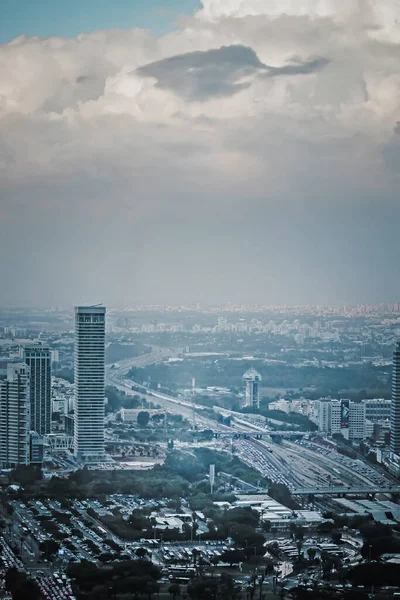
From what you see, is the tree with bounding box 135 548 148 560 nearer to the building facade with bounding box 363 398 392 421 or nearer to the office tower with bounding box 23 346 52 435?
the office tower with bounding box 23 346 52 435

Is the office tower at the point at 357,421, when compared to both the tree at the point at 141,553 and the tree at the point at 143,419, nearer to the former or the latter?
the tree at the point at 143,419

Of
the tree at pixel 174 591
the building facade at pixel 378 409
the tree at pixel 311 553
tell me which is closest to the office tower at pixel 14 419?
the tree at pixel 311 553

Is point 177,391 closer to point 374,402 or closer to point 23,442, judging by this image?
point 374,402

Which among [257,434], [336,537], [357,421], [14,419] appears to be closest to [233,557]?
[336,537]

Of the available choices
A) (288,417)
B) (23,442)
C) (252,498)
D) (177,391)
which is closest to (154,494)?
(252,498)

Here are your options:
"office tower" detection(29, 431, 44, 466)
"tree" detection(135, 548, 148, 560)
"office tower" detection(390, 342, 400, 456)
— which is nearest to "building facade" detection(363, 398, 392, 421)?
"office tower" detection(390, 342, 400, 456)

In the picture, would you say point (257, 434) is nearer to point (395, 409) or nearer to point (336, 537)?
point (395, 409)
